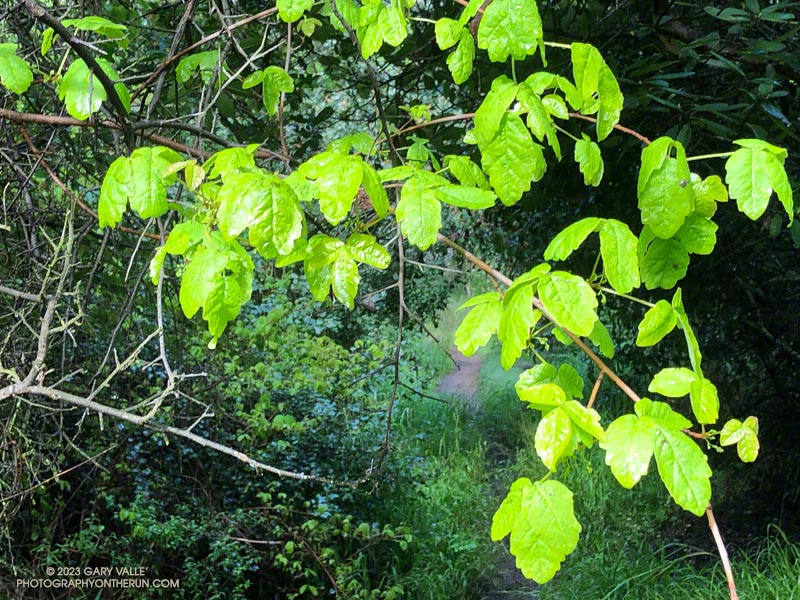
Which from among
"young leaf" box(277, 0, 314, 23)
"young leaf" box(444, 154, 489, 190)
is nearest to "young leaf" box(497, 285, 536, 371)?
"young leaf" box(444, 154, 489, 190)

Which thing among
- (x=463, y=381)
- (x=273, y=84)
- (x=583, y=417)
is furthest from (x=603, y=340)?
(x=463, y=381)

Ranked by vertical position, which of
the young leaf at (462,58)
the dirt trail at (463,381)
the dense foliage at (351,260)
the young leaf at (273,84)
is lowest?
the dirt trail at (463,381)

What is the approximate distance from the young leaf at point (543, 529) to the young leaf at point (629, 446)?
2.7 inches

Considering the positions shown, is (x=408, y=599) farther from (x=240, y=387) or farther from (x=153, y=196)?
(x=153, y=196)

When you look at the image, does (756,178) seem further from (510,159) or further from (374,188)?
(374,188)

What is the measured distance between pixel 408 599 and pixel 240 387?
4.96 ft

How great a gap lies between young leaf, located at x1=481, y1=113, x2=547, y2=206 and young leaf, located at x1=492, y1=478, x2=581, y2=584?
0.42 meters

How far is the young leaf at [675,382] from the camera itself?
2.99ft

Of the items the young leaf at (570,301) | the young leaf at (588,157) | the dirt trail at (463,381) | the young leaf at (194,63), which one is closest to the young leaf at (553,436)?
the young leaf at (570,301)

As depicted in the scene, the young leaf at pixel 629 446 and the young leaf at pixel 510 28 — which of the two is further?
the young leaf at pixel 510 28

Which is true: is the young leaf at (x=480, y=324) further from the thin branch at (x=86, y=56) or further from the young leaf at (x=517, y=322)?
the thin branch at (x=86, y=56)

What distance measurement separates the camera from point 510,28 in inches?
38.9

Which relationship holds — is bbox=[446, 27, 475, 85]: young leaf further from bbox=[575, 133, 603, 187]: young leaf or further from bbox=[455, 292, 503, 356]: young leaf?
bbox=[455, 292, 503, 356]: young leaf

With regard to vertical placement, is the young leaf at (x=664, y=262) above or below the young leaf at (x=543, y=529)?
above
